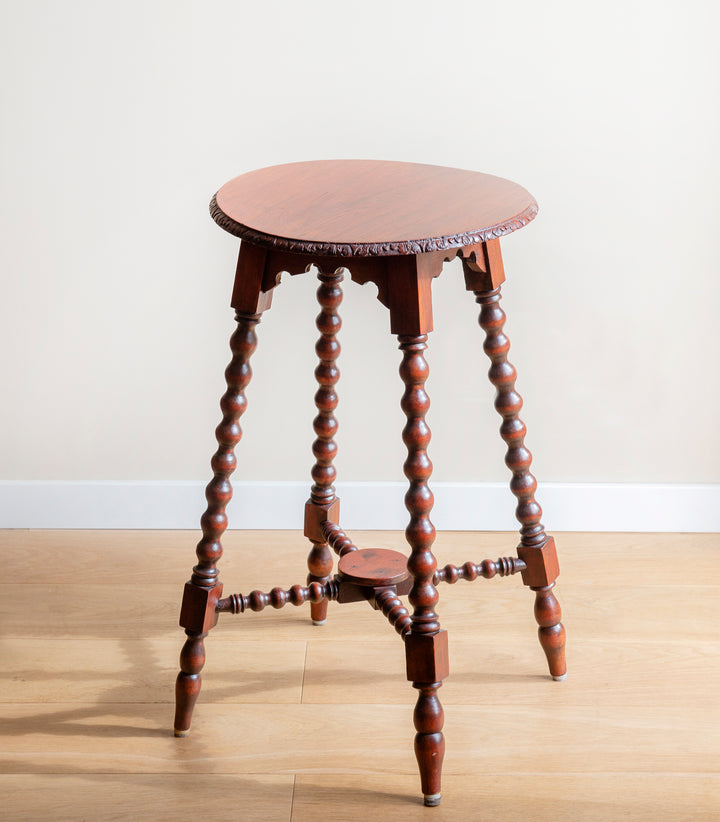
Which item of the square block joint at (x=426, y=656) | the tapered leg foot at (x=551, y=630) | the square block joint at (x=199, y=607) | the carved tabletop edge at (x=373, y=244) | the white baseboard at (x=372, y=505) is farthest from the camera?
the white baseboard at (x=372, y=505)

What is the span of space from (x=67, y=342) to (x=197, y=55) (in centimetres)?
57

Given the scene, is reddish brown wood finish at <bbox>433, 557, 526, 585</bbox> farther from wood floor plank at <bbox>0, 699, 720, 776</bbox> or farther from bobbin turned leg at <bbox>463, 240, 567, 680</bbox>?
wood floor plank at <bbox>0, 699, 720, 776</bbox>

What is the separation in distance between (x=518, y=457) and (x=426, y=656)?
322mm

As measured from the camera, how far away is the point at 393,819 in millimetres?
1188

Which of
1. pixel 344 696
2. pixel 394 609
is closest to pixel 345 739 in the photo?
pixel 344 696

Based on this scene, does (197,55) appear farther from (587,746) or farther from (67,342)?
(587,746)

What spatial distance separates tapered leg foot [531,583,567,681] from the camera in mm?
1408

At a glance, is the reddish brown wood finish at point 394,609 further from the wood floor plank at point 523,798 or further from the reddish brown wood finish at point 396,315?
the wood floor plank at point 523,798

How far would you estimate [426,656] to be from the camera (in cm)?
119

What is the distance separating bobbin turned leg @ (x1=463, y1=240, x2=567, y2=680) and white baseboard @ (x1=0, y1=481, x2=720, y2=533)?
475mm

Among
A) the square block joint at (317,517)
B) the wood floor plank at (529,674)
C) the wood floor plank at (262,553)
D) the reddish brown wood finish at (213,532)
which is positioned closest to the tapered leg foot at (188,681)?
the reddish brown wood finish at (213,532)

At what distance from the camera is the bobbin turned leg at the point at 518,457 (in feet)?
4.19

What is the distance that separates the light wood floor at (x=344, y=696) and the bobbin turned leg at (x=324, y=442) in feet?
0.39

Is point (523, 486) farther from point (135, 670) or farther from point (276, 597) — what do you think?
point (135, 670)
